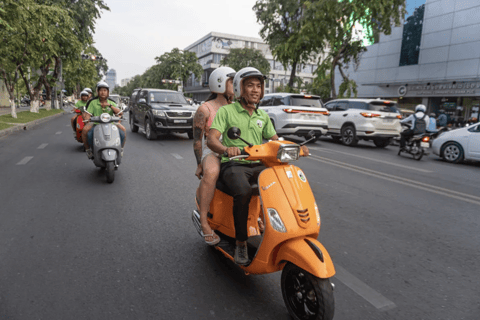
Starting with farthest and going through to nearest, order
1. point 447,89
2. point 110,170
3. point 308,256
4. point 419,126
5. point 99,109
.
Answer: point 447,89, point 419,126, point 99,109, point 110,170, point 308,256

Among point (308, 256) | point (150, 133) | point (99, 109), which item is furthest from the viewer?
point (150, 133)

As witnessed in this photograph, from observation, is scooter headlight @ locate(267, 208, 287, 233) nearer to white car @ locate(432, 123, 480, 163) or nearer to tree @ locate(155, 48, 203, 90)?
white car @ locate(432, 123, 480, 163)

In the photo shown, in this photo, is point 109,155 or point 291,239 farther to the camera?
point 109,155

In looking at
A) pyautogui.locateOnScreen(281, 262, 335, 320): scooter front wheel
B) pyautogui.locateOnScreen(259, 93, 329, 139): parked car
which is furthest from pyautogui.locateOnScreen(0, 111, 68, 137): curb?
pyautogui.locateOnScreen(281, 262, 335, 320): scooter front wheel

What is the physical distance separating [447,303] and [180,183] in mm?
4609

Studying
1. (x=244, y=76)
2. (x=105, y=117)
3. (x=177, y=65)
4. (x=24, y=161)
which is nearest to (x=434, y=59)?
(x=105, y=117)

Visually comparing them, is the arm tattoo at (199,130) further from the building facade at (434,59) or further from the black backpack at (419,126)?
the building facade at (434,59)

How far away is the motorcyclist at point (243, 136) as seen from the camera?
2.84m

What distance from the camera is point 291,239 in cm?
253

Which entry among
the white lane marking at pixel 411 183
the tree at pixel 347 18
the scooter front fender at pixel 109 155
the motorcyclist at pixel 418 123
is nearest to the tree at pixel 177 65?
the tree at pixel 347 18

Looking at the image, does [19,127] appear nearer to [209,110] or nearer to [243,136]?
[209,110]

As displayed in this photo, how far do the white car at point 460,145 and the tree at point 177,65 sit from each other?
6368 centimetres

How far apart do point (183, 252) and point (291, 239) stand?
1481 millimetres

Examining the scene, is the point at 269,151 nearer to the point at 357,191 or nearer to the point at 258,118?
the point at 258,118
